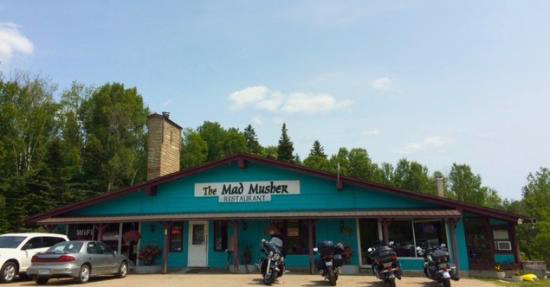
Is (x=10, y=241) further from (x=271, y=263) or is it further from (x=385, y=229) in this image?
(x=385, y=229)

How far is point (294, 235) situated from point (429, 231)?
17.3 feet

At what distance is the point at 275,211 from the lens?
1688cm

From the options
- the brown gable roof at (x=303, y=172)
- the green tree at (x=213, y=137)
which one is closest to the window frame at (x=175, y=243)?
the brown gable roof at (x=303, y=172)

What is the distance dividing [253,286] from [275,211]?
536 cm

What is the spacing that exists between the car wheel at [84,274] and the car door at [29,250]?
2117 mm

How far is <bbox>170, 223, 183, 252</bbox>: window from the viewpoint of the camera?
17.7m

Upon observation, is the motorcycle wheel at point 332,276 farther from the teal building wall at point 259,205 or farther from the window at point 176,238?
the window at point 176,238

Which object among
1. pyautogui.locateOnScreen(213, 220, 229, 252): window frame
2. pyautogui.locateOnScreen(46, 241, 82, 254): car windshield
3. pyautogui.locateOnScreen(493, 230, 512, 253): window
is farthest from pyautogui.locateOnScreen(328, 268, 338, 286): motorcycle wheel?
pyautogui.locateOnScreen(493, 230, 512, 253): window

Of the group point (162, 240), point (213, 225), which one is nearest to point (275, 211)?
point (213, 225)

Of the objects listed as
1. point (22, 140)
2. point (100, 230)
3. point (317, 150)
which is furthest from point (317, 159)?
point (100, 230)

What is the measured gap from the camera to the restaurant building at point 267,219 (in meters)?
15.6

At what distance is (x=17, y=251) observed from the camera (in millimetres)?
13156

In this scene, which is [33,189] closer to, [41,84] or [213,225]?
[41,84]

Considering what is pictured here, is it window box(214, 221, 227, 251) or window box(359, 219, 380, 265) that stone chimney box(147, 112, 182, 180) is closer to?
window box(214, 221, 227, 251)
